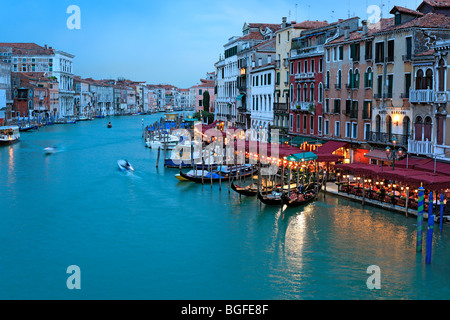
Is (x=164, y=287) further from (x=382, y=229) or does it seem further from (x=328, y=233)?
(x=382, y=229)

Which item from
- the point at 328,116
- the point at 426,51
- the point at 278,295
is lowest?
the point at 278,295

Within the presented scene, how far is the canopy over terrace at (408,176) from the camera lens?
13344mm

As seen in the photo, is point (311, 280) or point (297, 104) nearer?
point (311, 280)

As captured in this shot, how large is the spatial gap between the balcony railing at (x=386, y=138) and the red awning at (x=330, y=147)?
5.42ft

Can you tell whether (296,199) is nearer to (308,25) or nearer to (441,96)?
(441,96)

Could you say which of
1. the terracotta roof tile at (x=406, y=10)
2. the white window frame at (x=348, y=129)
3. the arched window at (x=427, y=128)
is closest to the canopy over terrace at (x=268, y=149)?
the white window frame at (x=348, y=129)

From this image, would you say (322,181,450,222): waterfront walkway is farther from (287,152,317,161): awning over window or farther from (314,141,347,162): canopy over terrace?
(287,152,317,161): awning over window

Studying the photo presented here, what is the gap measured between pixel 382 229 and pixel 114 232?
651 cm

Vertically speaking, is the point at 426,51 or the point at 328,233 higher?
the point at 426,51

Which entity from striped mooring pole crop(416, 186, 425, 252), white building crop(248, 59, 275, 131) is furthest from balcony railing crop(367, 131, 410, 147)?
white building crop(248, 59, 275, 131)

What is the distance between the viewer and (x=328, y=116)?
21.8 meters

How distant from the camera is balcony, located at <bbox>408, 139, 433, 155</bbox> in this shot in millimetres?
15850

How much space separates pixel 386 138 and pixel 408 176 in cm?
406

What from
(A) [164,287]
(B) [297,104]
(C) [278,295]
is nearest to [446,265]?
(C) [278,295]
